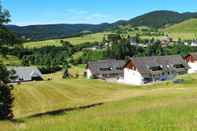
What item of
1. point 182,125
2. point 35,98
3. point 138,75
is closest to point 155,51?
point 138,75

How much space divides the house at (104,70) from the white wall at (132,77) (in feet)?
22.3

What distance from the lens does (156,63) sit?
12838 centimetres

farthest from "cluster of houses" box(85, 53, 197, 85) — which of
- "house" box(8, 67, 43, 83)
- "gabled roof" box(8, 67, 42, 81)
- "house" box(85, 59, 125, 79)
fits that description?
"gabled roof" box(8, 67, 42, 81)

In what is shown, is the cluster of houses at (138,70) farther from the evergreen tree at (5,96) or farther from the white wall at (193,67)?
the evergreen tree at (5,96)

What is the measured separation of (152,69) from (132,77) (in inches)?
245

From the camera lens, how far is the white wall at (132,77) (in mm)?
123256

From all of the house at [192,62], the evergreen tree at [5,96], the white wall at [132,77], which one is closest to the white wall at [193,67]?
the house at [192,62]

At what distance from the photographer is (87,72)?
141375 millimetres

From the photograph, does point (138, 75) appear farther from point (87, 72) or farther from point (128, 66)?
point (87, 72)

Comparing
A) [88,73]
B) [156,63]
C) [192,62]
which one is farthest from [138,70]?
[88,73]

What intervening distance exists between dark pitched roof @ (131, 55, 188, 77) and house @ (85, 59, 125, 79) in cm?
1448

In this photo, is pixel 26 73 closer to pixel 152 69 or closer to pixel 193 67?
pixel 152 69

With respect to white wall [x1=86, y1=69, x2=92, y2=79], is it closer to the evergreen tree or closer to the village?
the village

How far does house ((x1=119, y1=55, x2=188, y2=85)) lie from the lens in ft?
405
